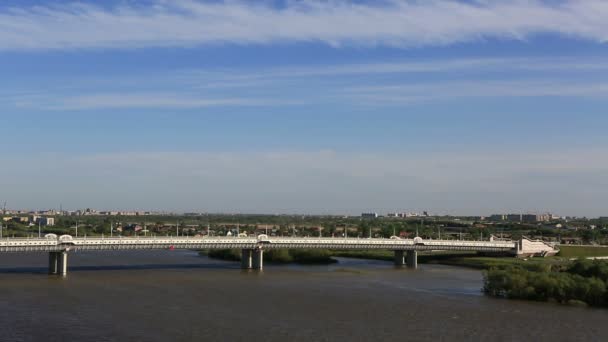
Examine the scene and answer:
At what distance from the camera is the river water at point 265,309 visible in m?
40.2

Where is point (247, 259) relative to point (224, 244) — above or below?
below

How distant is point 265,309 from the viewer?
4884 centimetres

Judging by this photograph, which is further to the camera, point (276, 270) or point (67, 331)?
point (276, 270)

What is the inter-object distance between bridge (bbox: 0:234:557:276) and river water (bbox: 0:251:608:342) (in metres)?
2.36

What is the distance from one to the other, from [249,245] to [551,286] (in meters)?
34.8

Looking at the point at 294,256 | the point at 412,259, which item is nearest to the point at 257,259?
the point at 294,256

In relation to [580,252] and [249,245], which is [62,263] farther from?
[580,252]

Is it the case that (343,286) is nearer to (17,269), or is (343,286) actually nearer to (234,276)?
(234,276)

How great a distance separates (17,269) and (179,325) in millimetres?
36331

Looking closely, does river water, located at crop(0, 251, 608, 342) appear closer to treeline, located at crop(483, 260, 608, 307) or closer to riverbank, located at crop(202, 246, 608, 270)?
treeline, located at crop(483, 260, 608, 307)

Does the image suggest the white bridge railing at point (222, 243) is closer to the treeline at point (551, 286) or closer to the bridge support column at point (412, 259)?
the bridge support column at point (412, 259)

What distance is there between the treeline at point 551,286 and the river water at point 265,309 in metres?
1.91

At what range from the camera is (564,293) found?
53.5 meters

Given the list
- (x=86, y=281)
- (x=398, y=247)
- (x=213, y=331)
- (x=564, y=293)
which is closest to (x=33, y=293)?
(x=86, y=281)
